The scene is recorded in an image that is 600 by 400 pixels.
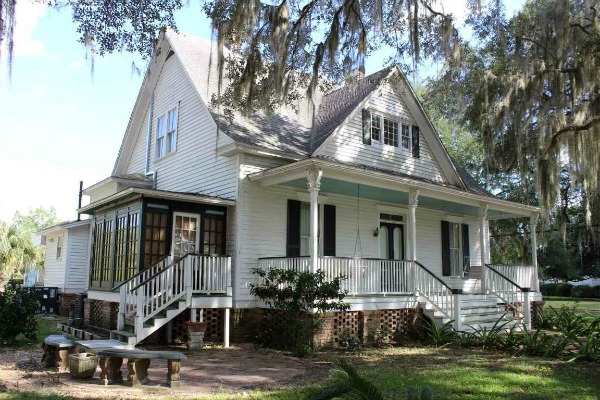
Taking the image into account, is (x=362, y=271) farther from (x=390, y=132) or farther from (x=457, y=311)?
(x=390, y=132)

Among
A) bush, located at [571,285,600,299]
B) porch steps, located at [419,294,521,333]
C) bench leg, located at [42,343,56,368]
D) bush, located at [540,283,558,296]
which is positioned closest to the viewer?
bench leg, located at [42,343,56,368]

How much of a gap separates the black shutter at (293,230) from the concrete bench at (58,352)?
6328 mm

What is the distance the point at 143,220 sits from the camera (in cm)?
1195

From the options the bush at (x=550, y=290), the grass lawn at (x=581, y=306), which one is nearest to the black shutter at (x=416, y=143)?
the grass lawn at (x=581, y=306)

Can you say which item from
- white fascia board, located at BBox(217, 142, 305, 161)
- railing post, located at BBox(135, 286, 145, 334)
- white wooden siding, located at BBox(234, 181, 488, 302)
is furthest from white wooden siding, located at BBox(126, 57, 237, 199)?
railing post, located at BBox(135, 286, 145, 334)

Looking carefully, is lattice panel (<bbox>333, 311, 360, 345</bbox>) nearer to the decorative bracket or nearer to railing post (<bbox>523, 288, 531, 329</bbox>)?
the decorative bracket

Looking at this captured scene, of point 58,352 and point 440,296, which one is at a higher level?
point 440,296

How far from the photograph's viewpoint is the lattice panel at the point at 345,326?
11.8 metres

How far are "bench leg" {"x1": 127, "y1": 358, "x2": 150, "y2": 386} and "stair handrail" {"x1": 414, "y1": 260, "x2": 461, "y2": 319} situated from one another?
25.7 feet

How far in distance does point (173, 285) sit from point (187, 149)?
509cm

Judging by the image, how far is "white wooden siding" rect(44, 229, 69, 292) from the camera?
62.8 feet

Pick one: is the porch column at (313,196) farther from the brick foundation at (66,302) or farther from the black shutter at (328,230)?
the brick foundation at (66,302)

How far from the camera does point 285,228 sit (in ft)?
44.8

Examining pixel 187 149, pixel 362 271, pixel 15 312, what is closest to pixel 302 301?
pixel 362 271
